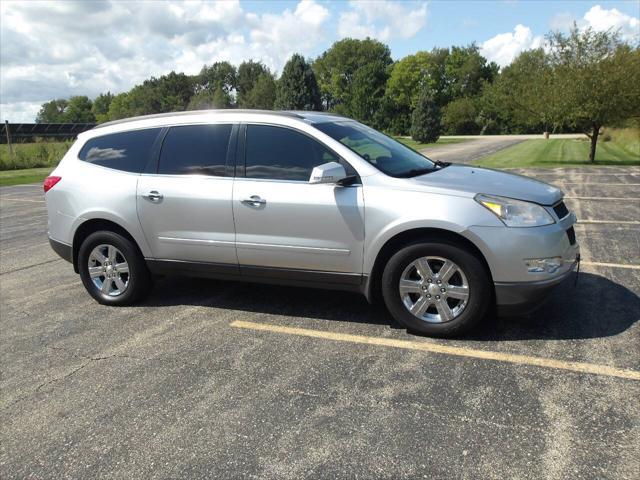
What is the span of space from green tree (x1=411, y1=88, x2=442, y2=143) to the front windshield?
38904 mm

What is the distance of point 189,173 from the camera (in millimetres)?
4707

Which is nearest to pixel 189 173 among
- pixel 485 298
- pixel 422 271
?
pixel 422 271

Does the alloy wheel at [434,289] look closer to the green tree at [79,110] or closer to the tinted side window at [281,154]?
the tinted side window at [281,154]

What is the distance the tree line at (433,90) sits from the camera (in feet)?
62.6

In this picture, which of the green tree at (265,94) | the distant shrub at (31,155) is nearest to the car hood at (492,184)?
the distant shrub at (31,155)

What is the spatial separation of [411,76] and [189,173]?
275ft

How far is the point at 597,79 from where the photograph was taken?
61.5 feet

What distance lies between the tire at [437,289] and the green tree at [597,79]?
59.9ft

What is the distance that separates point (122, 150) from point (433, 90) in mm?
85411

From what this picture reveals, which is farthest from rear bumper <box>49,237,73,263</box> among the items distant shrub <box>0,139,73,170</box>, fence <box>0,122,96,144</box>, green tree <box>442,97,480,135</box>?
green tree <box>442,97,480,135</box>

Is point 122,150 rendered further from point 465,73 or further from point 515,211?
point 465,73

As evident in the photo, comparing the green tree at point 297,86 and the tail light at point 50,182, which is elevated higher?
the green tree at point 297,86

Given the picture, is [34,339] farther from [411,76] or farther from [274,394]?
[411,76]

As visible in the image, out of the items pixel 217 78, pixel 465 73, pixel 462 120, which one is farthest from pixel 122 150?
pixel 217 78
